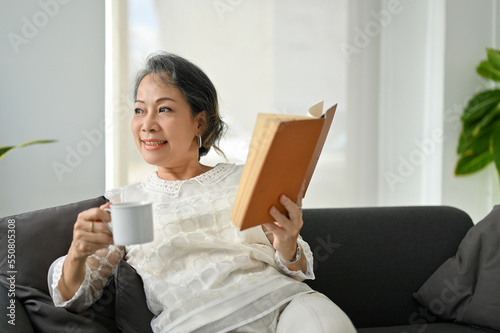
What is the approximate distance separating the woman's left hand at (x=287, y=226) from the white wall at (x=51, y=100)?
4.93ft

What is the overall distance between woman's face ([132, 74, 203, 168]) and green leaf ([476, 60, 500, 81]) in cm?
252

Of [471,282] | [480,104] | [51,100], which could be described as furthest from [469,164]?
[51,100]

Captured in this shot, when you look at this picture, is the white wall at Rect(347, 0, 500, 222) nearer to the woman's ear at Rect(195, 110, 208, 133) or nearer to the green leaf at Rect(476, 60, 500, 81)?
the green leaf at Rect(476, 60, 500, 81)

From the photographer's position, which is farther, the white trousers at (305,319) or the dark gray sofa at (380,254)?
the dark gray sofa at (380,254)

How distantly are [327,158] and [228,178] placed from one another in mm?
2024

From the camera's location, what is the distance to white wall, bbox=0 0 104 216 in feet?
8.22

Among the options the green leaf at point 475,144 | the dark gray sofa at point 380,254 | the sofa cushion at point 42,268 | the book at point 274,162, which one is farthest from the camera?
the green leaf at point 475,144

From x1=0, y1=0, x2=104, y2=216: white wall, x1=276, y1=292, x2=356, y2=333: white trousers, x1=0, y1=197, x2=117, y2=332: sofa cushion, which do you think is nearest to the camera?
x1=276, y1=292, x2=356, y2=333: white trousers

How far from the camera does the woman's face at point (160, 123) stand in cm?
168

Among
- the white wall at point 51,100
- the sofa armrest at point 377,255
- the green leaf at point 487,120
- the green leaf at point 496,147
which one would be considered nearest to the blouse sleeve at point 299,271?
the sofa armrest at point 377,255

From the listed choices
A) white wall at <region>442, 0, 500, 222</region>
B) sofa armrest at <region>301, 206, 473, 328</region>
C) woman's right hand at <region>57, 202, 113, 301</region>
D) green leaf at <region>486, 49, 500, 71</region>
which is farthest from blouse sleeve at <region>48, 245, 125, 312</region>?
green leaf at <region>486, 49, 500, 71</region>

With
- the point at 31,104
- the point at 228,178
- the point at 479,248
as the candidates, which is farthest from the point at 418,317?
the point at 31,104

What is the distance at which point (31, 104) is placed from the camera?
101 inches

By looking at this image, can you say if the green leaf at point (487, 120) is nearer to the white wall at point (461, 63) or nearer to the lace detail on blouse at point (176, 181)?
the white wall at point (461, 63)
